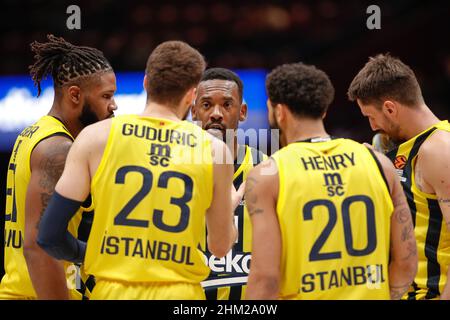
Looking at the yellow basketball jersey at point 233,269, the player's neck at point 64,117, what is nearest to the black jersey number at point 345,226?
the yellow basketball jersey at point 233,269

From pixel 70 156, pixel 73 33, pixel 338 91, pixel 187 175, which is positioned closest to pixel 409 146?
pixel 187 175

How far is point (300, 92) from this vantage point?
3.36 m

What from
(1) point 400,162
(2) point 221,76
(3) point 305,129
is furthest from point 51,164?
(1) point 400,162

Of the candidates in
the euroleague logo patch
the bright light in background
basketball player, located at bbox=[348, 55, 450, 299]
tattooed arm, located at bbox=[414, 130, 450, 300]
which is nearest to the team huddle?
tattooed arm, located at bbox=[414, 130, 450, 300]

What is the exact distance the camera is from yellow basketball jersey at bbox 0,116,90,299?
3912 mm

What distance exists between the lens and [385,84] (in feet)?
13.9

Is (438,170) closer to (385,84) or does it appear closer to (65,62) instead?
(385,84)

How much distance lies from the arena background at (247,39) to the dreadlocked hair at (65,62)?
4.01m

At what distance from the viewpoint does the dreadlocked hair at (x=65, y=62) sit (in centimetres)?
420

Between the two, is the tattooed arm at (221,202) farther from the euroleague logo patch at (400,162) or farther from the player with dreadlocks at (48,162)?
the euroleague logo patch at (400,162)

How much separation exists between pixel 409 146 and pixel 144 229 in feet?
6.32

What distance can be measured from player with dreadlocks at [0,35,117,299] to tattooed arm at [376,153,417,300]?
1.70m
